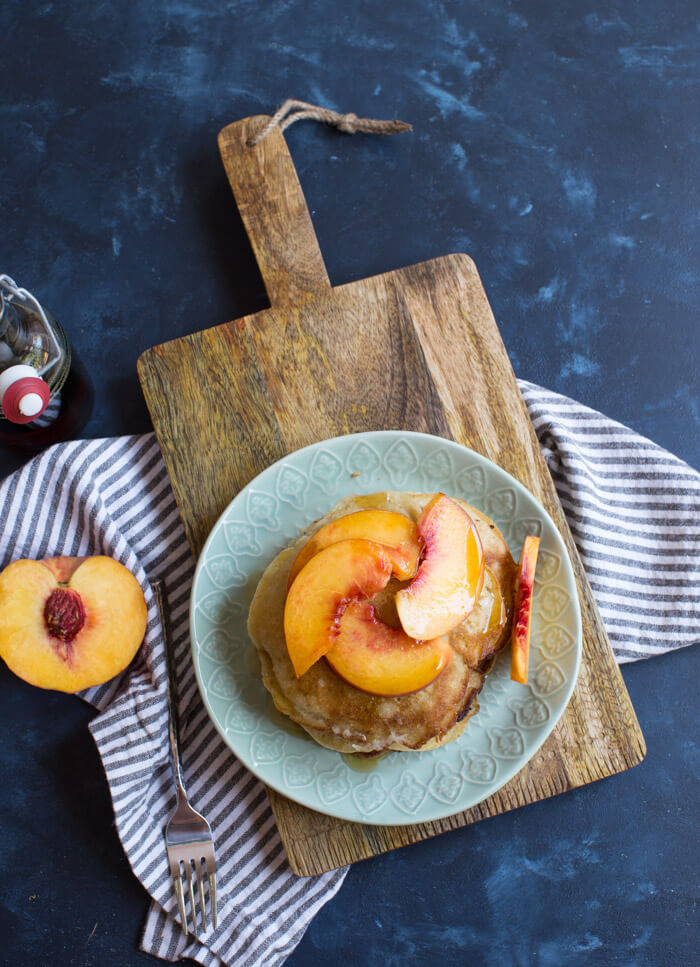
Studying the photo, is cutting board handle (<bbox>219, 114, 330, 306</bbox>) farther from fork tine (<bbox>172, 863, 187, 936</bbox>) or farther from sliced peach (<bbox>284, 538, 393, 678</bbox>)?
fork tine (<bbox>172, 863, 187, 936</bbox>)

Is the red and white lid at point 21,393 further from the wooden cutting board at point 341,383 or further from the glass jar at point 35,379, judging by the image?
the wooden cutting board at point 341,383

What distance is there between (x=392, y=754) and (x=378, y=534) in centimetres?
68

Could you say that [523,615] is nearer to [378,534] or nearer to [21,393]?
[378,534]

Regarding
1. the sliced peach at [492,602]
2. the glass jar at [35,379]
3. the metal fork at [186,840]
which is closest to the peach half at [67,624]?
the metal fork at [186,840]

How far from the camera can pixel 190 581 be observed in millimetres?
2363

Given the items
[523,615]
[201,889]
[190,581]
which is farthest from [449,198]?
[201,889]

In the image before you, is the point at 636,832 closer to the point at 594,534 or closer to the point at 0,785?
the point at 594,534

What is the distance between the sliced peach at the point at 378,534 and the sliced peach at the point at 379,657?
0.15 meters

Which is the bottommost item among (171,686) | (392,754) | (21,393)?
(392,754)

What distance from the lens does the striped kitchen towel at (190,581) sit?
7.42ft

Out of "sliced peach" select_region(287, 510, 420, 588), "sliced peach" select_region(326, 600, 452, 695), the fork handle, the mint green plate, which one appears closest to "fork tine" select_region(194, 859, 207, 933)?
the fork handle

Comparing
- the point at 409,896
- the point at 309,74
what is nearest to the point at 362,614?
the point at 409,896

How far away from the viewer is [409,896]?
237cm

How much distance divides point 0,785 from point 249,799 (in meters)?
0.81
